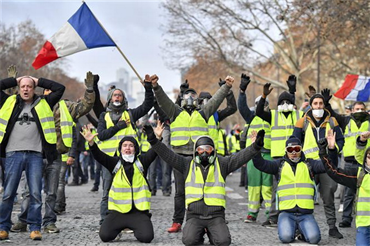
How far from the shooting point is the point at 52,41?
13320 mm

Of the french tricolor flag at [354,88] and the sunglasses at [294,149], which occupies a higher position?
the french tricolor flag at [354,88]

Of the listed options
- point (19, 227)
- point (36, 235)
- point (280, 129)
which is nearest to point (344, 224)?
point (280, 129)

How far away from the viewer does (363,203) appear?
897 centimetres

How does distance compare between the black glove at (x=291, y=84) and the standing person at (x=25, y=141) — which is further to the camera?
the black glove at (x=291, y=84)

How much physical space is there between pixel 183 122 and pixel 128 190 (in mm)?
1469

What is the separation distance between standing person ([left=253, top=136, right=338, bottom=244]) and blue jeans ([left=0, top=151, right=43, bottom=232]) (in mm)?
2945

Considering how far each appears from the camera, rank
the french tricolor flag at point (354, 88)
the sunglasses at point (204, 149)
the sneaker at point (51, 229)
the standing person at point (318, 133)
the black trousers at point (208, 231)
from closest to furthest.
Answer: the black trousers at point (208, 231)
the sunglasses at point (204, 149)
the sneaker at point (51, 229)
the standing person at point (318, 133)
the french tricolor flag at point (354, 88)

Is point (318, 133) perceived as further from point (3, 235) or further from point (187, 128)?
point (3, 235)

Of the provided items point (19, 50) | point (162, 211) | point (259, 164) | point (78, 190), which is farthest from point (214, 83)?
point (259, 164)

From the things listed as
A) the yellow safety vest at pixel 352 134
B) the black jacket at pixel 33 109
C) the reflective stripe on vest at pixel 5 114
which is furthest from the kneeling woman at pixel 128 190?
the yellow safety vest at pixel 352 134

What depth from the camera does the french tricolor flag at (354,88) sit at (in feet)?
61.6

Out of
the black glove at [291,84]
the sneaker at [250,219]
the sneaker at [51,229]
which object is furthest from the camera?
the sneaker at [250,219]

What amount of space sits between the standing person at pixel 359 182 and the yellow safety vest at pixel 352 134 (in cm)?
238

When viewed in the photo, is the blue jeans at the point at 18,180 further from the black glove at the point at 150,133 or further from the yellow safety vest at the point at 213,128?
the yellow safety vest at the point at 213,128
